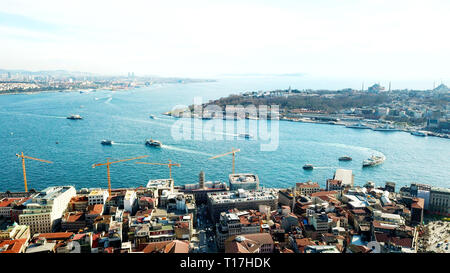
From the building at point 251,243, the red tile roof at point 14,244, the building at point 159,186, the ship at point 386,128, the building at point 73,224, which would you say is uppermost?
the ship at point 386,128

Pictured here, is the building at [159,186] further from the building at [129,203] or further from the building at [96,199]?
the building at [96,199]

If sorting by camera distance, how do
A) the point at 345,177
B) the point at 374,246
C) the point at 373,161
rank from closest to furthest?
the point at 374,246, the point at 345,177, the point at 373,161

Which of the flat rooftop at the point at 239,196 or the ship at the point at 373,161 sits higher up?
the flat rooftop at the point at 239,196

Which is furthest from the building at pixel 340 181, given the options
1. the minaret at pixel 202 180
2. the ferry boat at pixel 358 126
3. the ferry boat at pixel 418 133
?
the ferry boat at pixel 358 126

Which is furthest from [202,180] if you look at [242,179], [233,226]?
[233,226]

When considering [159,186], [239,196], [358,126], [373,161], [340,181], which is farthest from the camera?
[358,126]

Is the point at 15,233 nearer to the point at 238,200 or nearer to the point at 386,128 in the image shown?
the point at 238,200

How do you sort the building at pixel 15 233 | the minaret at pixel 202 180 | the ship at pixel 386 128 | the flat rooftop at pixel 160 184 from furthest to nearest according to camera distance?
the ship at pixel 386 128
the minaret at pixel 202 180
the flat rooftop at pixel 160 184
the building at pixel 15 233
